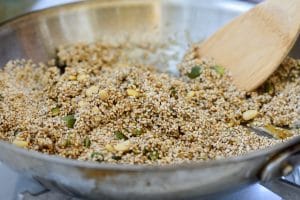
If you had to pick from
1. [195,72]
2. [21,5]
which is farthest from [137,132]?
Answer: [21,5]

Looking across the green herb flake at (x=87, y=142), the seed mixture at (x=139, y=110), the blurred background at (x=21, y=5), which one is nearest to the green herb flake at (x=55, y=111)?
the seed mixture at (x=139, y=110)

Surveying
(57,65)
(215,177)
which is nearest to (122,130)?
(215,177)

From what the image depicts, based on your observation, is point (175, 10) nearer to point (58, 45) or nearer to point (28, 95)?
point (58, 45)

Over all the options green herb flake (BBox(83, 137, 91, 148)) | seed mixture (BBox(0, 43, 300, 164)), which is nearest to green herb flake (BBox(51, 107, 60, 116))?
seed mixture (BBox(0, 43, 300, 164))

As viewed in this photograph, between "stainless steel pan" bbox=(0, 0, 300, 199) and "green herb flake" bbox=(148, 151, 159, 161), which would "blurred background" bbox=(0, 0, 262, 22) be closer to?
"stainless steel pan" bbox=(0, 0, 300, 199)

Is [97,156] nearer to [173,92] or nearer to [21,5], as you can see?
[173,92]

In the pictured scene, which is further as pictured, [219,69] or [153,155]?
[219,69]

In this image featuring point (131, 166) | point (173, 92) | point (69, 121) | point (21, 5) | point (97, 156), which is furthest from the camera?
point (21, 5)
